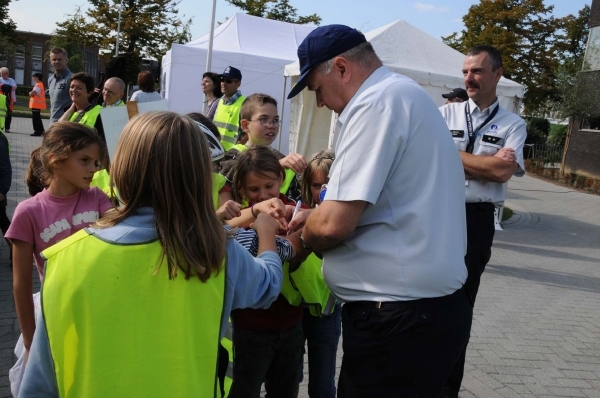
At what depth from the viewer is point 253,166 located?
2.73 metres

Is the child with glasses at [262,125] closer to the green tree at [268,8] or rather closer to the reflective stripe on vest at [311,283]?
the reflective stripe on vest at [311,283]

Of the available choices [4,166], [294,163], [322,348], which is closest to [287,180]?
[294,163]

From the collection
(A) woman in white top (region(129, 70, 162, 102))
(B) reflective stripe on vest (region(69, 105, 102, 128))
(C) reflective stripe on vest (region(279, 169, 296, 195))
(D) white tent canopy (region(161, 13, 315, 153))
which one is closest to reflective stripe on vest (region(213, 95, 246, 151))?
(A) woman in white top (region(129, 70, 162, 102))

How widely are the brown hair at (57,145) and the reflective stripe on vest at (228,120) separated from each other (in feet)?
13.1

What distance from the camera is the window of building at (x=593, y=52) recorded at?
74.4 feet

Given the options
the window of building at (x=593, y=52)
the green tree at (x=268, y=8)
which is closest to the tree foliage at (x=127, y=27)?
the green tree at (x=268, y=8)

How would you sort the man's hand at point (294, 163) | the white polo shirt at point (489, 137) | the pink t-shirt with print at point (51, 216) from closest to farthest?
1. the pink t-shirt with print at point (51, 216)
2. the man's hand at point (294, 163)
3. the white polo shirt at point (489, 137)

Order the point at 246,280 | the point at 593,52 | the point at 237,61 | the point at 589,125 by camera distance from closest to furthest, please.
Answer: the point at 246,280 → the point at 237,61 → the point at 593,52 → the point at 589,125

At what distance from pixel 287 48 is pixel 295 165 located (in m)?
13.3

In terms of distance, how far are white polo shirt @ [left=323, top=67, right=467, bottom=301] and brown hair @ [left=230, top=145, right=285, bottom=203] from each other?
779 millimetres

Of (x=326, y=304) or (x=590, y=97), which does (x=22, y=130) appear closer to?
(x=326, y=304)

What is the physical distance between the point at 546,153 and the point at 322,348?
89.6 ft

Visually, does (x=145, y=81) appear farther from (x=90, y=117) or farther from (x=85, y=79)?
(x=90, y=117)

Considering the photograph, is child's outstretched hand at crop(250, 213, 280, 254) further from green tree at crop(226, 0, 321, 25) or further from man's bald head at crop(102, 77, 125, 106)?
green tree at crop(226, 0, 321, 25)
